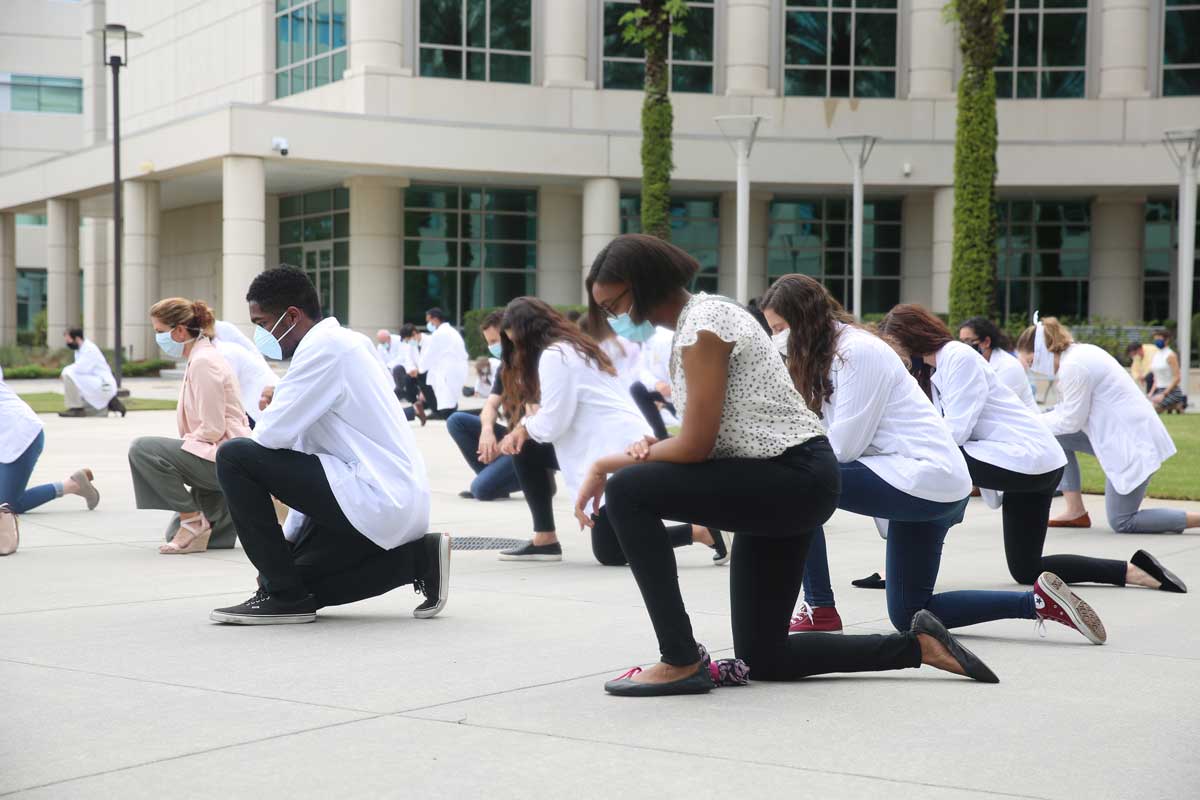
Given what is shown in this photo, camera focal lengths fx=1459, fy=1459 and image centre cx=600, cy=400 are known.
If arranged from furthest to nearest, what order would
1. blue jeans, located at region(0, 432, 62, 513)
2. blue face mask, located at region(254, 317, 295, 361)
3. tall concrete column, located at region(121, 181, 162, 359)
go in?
tall concrete column, located at region(121, 181, 162, 359) < blue jeans, located at region(0, 432, 62, 513) < blue face mask, located at region(254, 317, 295, 361)

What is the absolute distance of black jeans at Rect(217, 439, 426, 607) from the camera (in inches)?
253

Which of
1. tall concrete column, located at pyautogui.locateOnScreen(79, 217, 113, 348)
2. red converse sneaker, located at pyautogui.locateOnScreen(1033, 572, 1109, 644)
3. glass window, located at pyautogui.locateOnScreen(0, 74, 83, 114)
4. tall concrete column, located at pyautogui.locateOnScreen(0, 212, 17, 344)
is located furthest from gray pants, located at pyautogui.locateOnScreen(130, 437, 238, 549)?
glass window, located at pyautogui.locateOnScreen(0, 74, 83, 114)

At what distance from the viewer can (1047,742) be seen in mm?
4512

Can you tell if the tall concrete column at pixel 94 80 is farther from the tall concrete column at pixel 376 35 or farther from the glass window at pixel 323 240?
the tall concrete column at pixel 376 35

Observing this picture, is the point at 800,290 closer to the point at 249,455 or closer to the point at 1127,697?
the point at 1127,697

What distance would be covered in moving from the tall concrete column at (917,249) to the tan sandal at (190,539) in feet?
109

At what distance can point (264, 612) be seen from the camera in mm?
6477

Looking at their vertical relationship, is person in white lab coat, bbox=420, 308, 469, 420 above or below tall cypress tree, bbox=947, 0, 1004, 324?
below

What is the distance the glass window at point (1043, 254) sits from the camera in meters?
41.1

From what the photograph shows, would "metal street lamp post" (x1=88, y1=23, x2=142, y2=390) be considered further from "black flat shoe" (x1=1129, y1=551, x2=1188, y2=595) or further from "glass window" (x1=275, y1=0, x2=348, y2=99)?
"black flat shoe" (x1=1129, y1=551, x2=1188, y2=595)

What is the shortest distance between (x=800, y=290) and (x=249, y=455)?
8.19ft

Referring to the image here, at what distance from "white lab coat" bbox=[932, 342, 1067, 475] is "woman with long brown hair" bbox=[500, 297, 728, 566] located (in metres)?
1.78

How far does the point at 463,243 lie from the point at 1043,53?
16.3m

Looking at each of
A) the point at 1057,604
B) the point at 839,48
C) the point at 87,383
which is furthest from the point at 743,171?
the point at 1057,604
